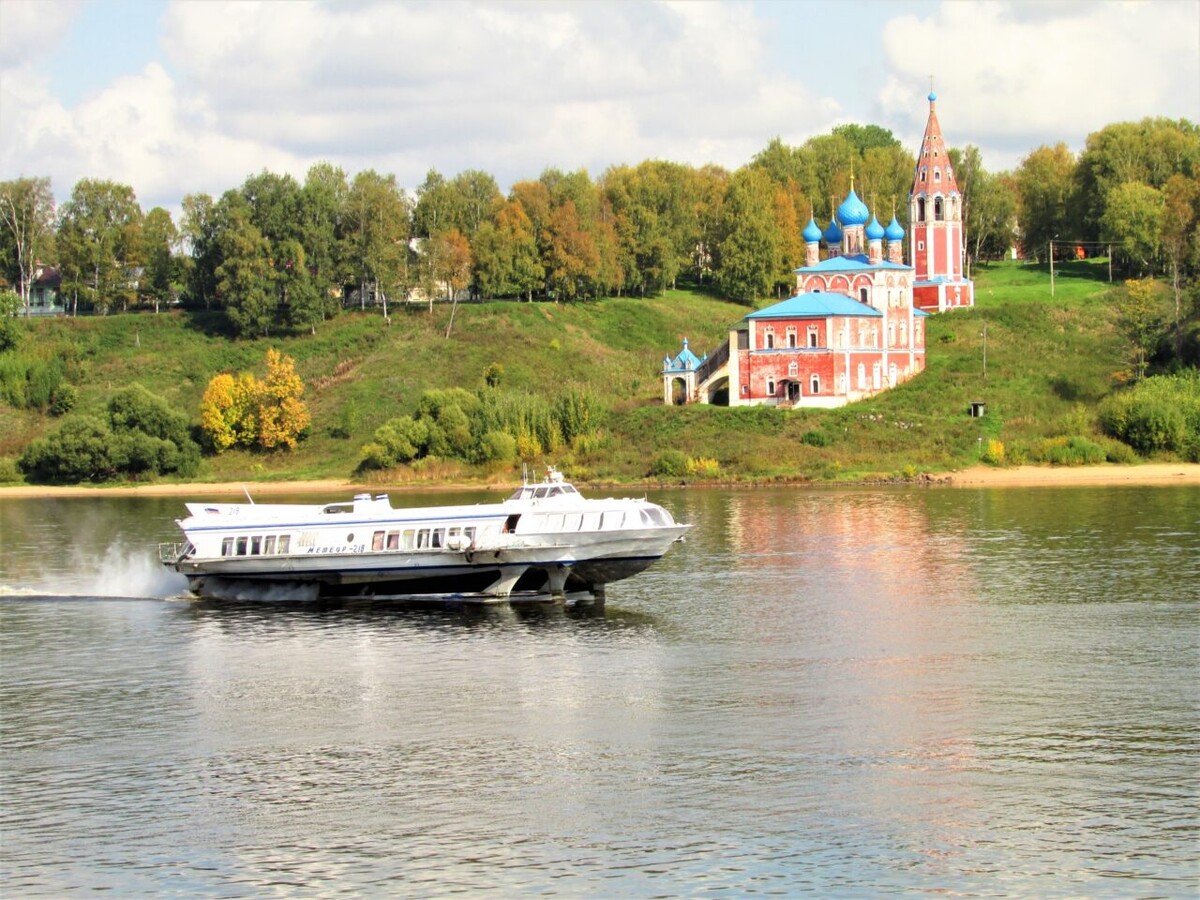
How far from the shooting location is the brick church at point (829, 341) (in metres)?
121

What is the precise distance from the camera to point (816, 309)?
122 m

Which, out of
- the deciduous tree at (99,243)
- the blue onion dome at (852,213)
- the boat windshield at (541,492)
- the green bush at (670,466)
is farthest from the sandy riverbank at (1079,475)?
the deciduous tree at (99,243)

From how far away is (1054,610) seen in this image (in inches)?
2071

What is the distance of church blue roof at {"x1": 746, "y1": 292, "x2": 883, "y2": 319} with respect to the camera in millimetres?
121562

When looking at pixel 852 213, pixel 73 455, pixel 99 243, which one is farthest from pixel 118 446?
pixel 852 213

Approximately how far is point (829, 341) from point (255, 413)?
4457cm

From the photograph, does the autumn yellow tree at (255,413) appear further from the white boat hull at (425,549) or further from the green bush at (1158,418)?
the white boat hull at (425,549)

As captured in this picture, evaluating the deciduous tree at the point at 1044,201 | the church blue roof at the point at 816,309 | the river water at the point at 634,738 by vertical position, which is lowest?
the river water at the point at 634,738

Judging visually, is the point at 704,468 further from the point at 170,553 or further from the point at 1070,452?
the point at 170,553

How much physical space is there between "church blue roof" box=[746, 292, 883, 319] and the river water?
59.4m

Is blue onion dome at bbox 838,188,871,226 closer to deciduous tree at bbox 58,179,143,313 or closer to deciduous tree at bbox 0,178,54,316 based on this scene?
deciduous tree at bbox 58,179,143,313

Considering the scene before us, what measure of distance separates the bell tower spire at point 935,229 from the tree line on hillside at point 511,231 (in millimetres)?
12450

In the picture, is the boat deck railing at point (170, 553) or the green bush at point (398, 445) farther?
the green bush at point (398, 445)

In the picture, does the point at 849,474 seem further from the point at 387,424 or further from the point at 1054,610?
the point at 1054,610
